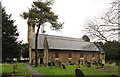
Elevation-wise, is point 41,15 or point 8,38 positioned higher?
point 41,15

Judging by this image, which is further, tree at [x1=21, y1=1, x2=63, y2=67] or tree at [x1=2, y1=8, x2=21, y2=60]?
tree at [x1=21, y1=1, x2=63, y2=67]

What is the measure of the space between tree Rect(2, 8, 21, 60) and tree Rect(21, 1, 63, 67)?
8.40 meters

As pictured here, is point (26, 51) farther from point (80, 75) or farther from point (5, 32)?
point (80, 75)

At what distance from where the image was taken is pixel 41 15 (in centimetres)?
2186

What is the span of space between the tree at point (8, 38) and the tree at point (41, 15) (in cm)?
840

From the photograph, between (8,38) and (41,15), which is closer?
(8,38)

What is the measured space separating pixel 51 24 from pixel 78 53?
14.1 m

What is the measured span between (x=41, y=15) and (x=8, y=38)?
10.4m

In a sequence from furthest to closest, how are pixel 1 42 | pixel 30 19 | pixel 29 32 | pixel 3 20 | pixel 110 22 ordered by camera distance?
pixel 29 32 → pixel 30 19 → pixel 3 20 → pixel 1 42 → pixel 110 22

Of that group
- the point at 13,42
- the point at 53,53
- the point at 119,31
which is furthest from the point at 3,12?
the point at 53,53

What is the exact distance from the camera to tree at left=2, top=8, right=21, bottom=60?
12354 millimetres

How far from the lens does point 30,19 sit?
2230 cm

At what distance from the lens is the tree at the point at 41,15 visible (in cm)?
2175

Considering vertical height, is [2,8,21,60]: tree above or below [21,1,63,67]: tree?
below
